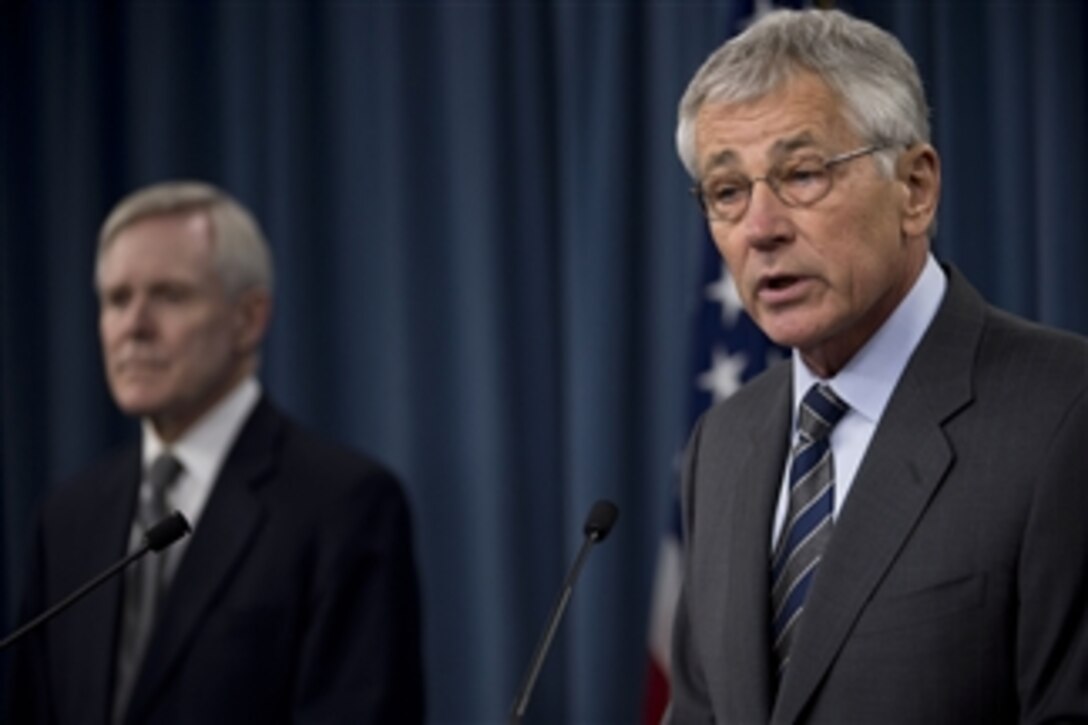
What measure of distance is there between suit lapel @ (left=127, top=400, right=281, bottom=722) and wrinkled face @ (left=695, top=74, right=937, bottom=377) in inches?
54.1

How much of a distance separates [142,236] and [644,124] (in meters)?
1.31

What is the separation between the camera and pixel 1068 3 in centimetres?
358

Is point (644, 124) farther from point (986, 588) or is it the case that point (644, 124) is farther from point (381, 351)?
point (986, 588)

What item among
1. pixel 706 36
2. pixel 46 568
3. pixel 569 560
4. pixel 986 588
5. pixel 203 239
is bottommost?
pixel 569 560

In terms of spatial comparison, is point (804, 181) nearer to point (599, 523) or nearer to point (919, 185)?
point (919, 185)

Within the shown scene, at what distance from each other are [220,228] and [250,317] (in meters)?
0.19

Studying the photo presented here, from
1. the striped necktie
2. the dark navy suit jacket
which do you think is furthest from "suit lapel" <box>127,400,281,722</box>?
the striped necktie

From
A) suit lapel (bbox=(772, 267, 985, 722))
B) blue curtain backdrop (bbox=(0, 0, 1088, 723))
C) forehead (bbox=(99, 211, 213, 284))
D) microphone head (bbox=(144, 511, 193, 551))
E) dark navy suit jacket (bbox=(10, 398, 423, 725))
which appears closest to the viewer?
suit lapel (bbox=(772, 267, 985, 722))

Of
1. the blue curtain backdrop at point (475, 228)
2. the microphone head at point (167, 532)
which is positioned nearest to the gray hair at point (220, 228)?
the blue curtain backdrop at point (475, 228)

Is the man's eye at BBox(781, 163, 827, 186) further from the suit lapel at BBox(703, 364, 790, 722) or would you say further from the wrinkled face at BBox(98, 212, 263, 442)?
the wrinkled face at BBox(98, 212, 263, 442)

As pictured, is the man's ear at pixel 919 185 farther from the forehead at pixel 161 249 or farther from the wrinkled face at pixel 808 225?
the forehead at pixel 161 249

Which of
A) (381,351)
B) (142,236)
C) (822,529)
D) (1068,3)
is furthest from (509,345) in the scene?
(822,529)

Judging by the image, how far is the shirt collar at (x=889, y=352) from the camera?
1944mm

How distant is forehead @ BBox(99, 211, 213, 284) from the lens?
3.28 m
